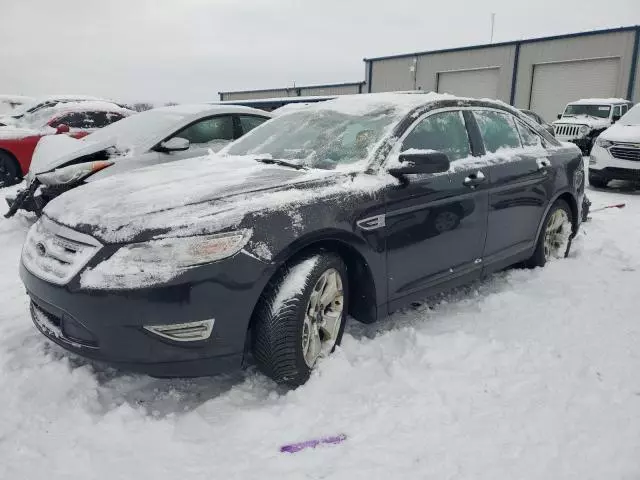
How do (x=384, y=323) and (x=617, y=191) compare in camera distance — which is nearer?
(x=384, y=323)

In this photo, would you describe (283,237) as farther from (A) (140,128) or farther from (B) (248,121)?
(B) (248,121)

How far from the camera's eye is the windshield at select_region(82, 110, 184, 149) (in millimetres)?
5680

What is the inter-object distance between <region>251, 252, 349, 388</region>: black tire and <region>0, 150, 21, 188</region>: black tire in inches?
298

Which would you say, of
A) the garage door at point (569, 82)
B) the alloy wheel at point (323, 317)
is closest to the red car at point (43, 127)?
the alloy wheel at point (323, 317)

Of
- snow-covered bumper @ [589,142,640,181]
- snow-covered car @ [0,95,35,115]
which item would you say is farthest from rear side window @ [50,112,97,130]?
snow-covered bumper @ [589,142,640,181]

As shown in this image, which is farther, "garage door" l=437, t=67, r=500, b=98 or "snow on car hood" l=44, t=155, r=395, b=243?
"garage door" l=437, t=67, r=500, b=98

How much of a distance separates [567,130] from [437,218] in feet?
48.9

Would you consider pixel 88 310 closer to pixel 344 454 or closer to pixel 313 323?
pixel 313 323

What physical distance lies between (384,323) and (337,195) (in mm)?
1124

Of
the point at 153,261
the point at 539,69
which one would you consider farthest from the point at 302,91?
the point at 153,261

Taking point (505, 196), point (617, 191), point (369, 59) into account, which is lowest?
point (617, 191)

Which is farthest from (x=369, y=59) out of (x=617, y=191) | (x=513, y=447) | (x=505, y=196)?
(x=513, y=447)

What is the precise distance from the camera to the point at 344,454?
226 centimetres

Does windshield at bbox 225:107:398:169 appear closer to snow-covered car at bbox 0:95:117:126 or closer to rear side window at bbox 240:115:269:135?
rear side window at bbox 240:115:269:135
